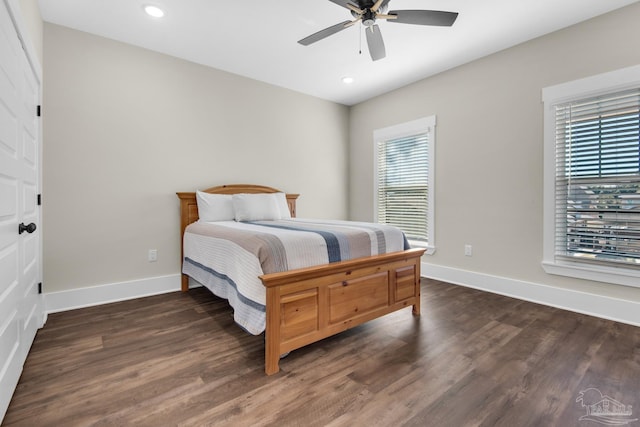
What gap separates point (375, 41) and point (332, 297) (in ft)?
6.79

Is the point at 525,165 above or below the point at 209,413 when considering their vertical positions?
above

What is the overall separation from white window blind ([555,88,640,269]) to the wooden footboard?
157cm

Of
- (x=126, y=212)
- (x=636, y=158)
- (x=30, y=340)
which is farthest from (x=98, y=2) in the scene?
(x=636, y=158)

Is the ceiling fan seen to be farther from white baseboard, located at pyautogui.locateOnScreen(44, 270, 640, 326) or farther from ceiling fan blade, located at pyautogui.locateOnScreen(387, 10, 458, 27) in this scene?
white baseboard, located at pyautogui.locateOnScreen(44, 270, 640, 326)

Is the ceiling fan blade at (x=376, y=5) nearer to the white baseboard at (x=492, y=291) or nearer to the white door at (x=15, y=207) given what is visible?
the white door at (x=15, y=207)

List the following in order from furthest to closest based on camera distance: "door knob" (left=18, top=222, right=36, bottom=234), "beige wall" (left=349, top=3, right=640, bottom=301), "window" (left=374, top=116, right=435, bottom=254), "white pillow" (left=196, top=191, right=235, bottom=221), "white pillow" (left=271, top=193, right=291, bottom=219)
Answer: "window" (left=374, top=116, right=435, bottom=254), "white pillow" (left=271, top=193, right=291, bottom=219), "white pillow" (left=196, top=191, right=235, bottom=221), "beige wall" (left=349, top=3, right=640, bottom=301), "door knob" (left=18, top=222, right=36, bottom=234)

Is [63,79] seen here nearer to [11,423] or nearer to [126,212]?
[126,212]

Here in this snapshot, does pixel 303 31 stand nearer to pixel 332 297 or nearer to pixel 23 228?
pixel 332 297

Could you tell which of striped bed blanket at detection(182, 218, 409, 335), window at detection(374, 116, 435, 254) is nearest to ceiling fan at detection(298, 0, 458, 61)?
striped bed blanket at detection(182, 218, 409, 335)

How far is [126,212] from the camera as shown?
3.14 meters

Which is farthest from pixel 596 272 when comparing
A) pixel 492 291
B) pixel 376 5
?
pixel 376 5

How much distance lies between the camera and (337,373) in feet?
5.78

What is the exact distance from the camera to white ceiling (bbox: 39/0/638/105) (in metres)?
2.53

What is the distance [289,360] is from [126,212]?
7.93ft
